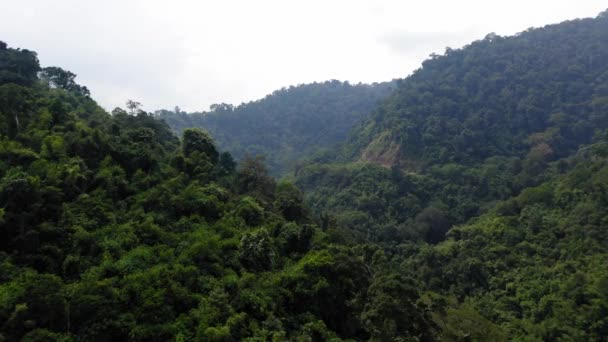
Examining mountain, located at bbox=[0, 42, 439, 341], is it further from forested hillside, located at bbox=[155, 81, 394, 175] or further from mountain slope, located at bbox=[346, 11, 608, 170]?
forested hillside, located at bbox=[155, 81, 394, 175]

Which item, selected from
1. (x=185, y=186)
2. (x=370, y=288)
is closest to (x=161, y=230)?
(x=185, y=186)

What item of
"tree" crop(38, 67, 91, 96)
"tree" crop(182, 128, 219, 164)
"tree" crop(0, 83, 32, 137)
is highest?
"tree" crop(38, 67, 91, 96)

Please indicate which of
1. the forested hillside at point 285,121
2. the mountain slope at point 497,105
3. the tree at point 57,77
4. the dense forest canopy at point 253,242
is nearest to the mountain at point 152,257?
the dense forest canopy at point 253,242

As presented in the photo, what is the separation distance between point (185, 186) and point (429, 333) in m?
12.8

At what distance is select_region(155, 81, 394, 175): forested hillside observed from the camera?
86.8 meters

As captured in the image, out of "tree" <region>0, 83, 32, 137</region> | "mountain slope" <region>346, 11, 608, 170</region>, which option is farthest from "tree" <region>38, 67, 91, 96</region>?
A: "mountain slope" <region>346, 11, 608, 170</region>

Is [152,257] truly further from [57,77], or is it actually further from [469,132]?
[469,132]

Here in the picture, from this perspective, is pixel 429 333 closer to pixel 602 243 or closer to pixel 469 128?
pixel 602 243

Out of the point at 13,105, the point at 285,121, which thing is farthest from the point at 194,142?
the point at 285,121

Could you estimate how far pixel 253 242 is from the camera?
19562mm

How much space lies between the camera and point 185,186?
24094 millimetres

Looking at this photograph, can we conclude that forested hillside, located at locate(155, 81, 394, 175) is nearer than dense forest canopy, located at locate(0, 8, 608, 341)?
No

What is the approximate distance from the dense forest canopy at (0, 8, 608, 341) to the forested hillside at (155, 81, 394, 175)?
35.6 metres

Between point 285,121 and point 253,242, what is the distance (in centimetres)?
8049
